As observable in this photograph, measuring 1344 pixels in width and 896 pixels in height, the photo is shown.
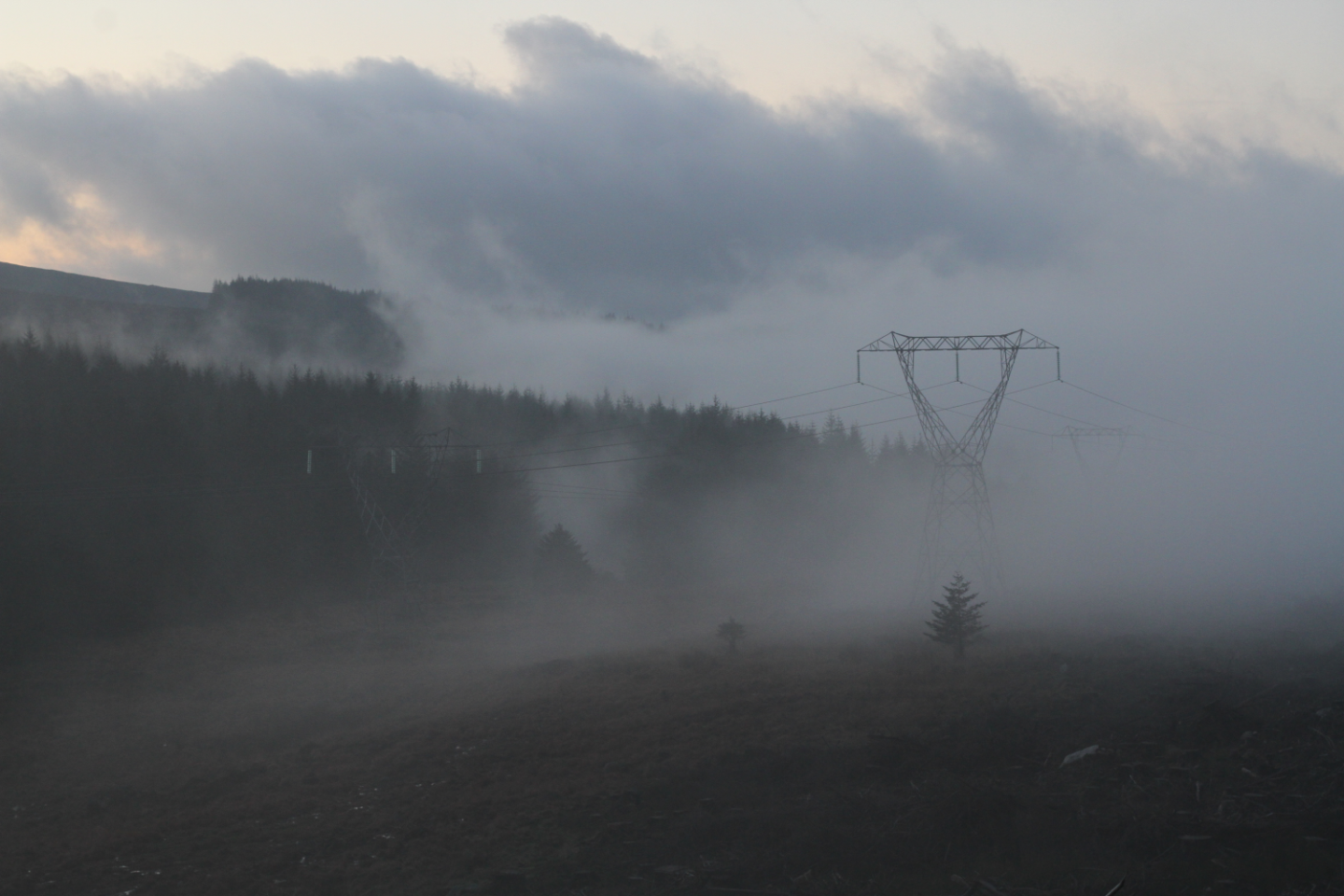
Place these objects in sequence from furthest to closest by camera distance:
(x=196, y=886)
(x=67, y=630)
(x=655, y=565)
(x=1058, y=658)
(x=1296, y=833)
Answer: (x=655, y=565)
(x=67, y=630)
(x=1058, y=658)
(x=196, y=886)
(x=1296, y=833)

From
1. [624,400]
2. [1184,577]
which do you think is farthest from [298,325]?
[1184,577]

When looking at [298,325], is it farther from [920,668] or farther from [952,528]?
[920,668]

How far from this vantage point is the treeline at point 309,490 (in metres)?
53.1

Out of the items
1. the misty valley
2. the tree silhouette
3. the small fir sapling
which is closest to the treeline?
the misty valley

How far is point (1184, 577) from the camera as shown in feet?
227

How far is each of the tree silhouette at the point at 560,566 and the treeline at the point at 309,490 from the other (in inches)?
315

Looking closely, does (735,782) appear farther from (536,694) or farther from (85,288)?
(85,288)

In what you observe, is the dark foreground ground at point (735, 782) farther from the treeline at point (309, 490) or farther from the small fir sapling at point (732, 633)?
the treeline at point (309, 490)

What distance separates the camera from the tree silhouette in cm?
6606

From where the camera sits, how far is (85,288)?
402 feet

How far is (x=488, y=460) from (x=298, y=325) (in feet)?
226

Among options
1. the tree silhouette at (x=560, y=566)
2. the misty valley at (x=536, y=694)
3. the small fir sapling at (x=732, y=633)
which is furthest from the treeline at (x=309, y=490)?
the small fir sapling at (x=732, y=633)

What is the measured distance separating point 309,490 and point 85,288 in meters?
80.1

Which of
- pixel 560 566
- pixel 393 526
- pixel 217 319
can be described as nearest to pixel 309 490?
pixel 393 526
